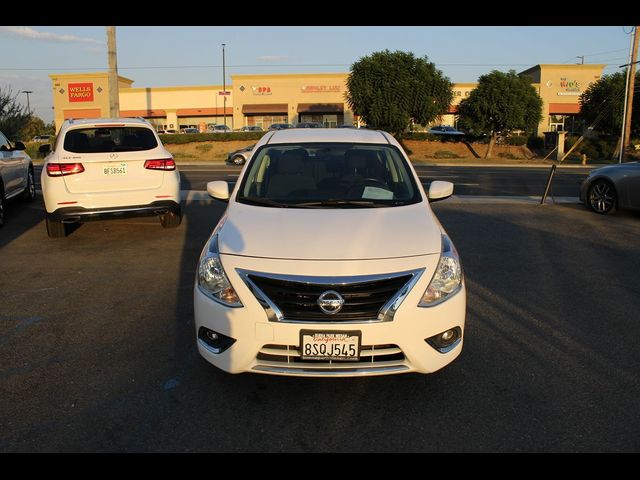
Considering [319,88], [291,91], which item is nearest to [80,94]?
[291,91]

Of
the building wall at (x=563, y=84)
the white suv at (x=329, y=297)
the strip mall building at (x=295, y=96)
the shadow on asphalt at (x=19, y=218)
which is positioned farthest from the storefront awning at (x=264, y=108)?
the white suv at (x=329, y=297)

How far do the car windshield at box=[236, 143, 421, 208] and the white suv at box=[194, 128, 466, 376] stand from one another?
0.51 metres

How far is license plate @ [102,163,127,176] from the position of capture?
26.2 feet

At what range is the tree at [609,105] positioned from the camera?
37281 mm

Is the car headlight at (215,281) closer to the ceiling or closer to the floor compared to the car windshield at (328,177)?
closer to the floor

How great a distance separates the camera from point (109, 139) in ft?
27.6

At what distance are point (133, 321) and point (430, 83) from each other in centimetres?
3662

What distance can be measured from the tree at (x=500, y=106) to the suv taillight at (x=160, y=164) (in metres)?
32.3

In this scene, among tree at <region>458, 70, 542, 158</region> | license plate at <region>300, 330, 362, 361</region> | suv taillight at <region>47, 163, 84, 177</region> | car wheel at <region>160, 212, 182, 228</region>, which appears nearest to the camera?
license plate at <region>300, 330, 362, 361</region>

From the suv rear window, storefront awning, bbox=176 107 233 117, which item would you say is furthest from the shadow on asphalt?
storefront awning, bbox=176 107 233 117

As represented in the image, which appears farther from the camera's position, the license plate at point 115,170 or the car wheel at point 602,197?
the car wheel at point 602,197

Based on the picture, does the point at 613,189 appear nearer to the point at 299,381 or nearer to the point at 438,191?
the point at 438,191

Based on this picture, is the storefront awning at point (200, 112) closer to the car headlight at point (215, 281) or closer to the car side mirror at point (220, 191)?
the car side mirror at point (220, 191)

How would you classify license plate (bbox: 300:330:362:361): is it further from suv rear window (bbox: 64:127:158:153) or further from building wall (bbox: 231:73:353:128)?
building wall (bbox: 231:73:353:128)
